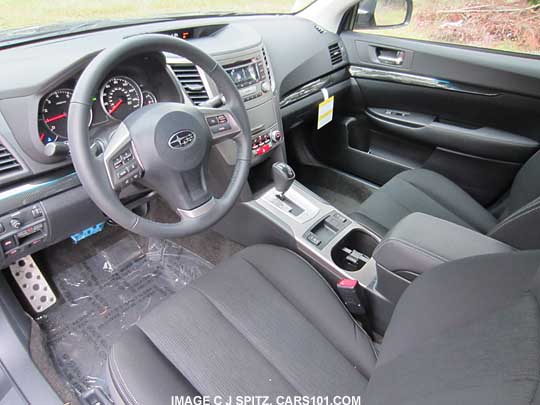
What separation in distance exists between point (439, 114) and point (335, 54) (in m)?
0.52

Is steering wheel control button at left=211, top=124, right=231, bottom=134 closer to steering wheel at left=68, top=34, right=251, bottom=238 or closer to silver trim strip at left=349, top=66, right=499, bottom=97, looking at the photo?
steering wheel at left=68, top=34, right=251, bottom=238

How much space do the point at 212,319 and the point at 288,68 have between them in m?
1.04

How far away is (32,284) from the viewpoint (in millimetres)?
1537

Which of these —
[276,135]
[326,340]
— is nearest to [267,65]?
[276,135]

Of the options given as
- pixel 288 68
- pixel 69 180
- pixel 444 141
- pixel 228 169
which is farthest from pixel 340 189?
pixel 69 180

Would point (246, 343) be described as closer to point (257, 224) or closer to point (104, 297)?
point (257, 224)

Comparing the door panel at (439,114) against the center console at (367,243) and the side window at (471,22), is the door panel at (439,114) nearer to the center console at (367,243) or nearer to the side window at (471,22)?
the side window at (471,22)

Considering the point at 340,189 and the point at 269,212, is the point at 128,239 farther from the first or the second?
the point at 340,189

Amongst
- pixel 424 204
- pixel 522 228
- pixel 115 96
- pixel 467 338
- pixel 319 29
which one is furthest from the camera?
pixel 319 29

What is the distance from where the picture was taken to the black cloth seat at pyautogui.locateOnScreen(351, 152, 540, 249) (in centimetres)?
142

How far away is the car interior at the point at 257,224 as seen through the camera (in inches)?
32.0

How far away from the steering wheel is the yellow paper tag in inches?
33.0

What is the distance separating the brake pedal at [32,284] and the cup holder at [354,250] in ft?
3.40

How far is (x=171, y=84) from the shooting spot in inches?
46.2
